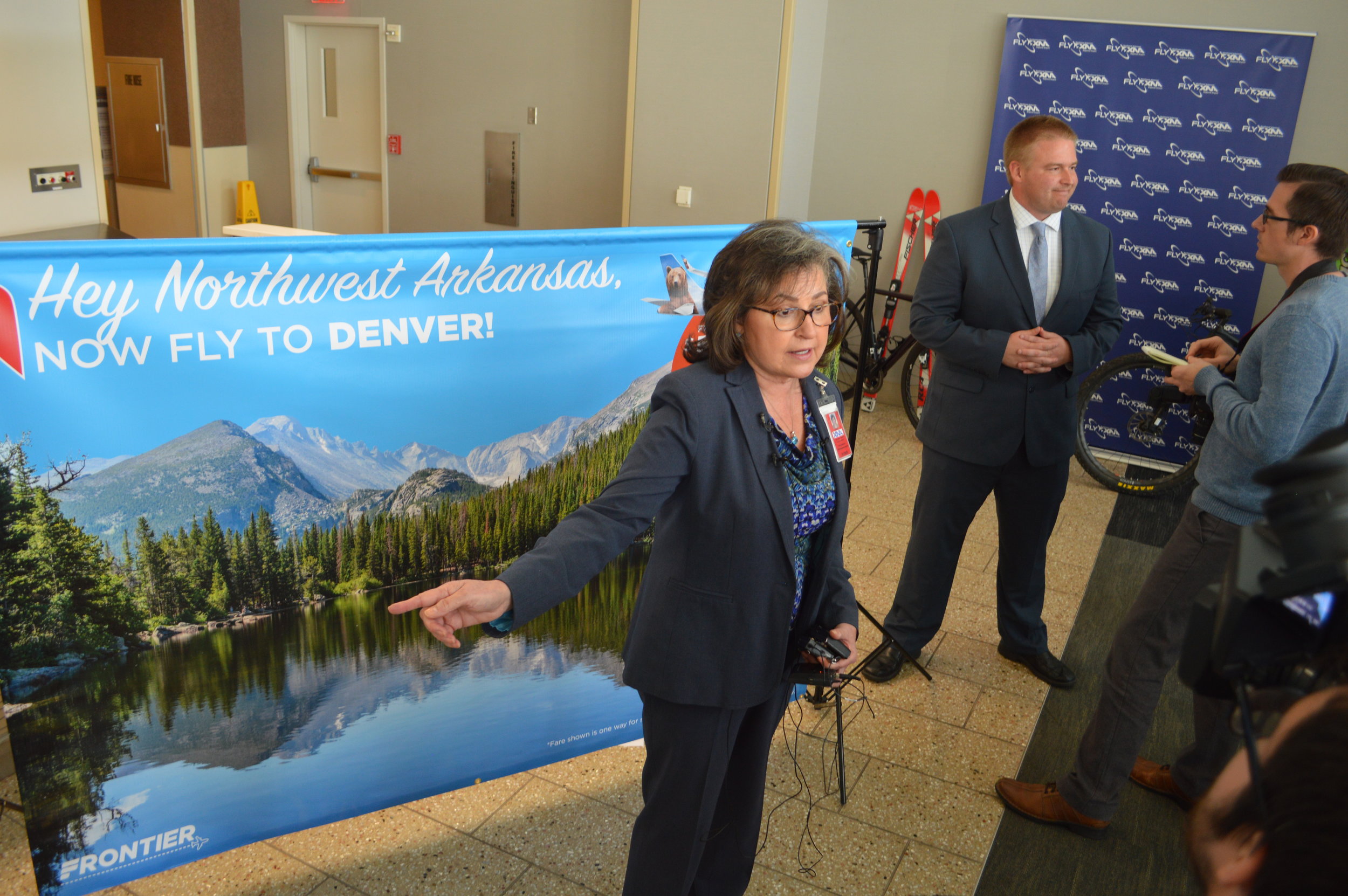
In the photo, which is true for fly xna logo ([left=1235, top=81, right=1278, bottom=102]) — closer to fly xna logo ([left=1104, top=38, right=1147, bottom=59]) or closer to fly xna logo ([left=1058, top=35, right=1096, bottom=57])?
fly xna logo ([left=1104, top=38, right=1147, bottom=59])

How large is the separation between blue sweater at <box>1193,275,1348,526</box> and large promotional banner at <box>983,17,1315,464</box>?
12.8 ft

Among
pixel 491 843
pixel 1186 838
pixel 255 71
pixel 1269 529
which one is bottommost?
pixel 491 843

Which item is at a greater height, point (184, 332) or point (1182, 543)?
point (184, 332)

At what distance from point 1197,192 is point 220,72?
7.68 metres

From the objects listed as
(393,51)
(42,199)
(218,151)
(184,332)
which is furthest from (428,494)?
(218,151)

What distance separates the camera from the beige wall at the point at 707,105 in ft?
20.0

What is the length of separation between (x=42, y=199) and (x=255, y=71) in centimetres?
352

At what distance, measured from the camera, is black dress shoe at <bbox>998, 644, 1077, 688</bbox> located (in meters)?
3.36

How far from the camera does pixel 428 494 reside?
7.56 feet

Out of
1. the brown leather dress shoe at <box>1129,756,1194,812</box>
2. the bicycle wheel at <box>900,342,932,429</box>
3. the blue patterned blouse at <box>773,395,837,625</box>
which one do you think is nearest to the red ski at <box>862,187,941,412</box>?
the bicycle wheel at <box>900,342,932,429</box>

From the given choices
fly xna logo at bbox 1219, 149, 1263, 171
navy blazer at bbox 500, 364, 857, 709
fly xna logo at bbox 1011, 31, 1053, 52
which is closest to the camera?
navy blazer at bbox 500, 364, 857, 709

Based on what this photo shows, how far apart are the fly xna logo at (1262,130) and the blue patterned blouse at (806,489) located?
4.98 m

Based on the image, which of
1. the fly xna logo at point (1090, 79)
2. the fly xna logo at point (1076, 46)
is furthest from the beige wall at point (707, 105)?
the fly xna logo at point (1090, 79)

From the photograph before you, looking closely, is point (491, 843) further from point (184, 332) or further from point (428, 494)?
point (184, 332)
